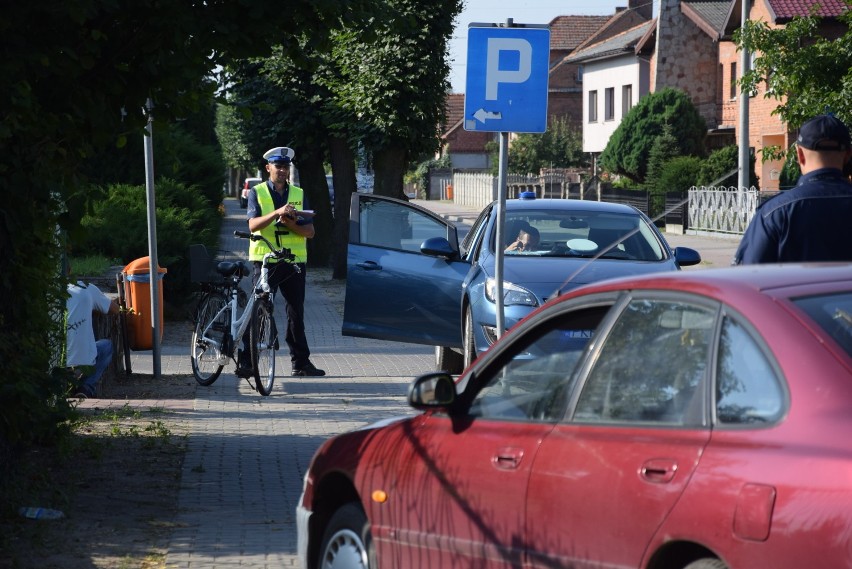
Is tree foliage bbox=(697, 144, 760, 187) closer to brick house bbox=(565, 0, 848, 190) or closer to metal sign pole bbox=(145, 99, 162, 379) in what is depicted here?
brick house bbox=(565, 0, 848, 190)

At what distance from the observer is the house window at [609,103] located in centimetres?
6712

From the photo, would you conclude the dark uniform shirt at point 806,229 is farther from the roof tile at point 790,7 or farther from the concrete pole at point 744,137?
the roof tile at point 790,7

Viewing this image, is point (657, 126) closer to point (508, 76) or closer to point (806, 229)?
point (508, 76)

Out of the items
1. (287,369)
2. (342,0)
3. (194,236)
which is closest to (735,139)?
(194,236)

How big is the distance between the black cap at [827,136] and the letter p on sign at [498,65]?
13.1 feet

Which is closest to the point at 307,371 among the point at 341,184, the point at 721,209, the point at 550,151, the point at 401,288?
the point at 401,288

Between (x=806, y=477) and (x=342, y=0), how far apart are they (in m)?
4.97

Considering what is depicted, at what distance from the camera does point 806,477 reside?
3168 millimetres

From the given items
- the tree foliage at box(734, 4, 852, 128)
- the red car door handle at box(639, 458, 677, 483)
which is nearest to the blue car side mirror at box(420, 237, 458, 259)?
the red car door handle at box(639, 458, 677, 483)

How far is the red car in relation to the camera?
3.26 m

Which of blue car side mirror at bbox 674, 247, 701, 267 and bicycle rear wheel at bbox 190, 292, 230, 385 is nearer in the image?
blue car side mirror at bbox 674, 247, 701, 267

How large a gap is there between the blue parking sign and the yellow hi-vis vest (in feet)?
9.78

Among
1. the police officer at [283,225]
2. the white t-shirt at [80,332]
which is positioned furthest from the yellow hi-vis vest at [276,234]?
the white t-shirt at [80,332]

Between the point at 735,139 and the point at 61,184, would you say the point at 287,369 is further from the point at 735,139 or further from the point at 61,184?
the point at 735,139
